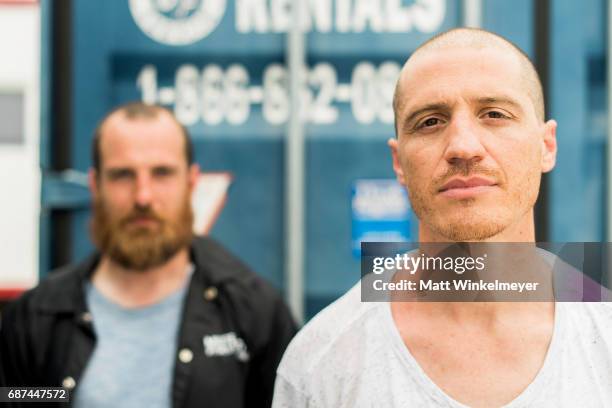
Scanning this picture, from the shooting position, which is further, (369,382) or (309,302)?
(309,302)

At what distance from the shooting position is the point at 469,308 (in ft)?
4.43

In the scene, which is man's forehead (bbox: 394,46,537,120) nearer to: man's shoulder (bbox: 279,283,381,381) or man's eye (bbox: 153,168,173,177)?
man's shoulder (bbox: 279,283,381,381)

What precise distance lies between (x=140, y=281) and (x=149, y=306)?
11cm

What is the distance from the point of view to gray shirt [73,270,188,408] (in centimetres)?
206

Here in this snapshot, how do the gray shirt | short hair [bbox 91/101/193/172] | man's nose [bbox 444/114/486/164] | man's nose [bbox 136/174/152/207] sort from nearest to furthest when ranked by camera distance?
man's nose [bbox 444/114/486/164]
the gray shirt
man's nose [bbox 136/174/152/207]
short hair [bbox 91/101/193/172]

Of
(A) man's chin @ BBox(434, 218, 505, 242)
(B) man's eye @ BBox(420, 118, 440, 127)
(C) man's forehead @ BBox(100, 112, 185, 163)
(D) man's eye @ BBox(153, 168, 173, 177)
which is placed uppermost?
(C) man's forehead @ BBox(100, 112, 185, 163)

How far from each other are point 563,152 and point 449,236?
4.87 ft

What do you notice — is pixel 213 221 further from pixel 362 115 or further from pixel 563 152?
pixel 563 152

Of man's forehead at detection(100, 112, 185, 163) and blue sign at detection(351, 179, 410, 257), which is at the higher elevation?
man's forehead at detection(100, 112, 185, 163)

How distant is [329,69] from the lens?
263cm

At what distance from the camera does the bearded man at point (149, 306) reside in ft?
7.16

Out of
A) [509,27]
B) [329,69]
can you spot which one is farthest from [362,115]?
[509,27]

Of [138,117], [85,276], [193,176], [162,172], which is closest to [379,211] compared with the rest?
[193,176]

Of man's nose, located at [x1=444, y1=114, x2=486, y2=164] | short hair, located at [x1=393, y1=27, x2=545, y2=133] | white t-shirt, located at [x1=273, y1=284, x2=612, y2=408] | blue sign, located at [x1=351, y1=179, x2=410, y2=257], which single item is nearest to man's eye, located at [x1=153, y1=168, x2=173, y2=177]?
blue sign, located at [x1=351, y1=179, x2=410, y2=257]
